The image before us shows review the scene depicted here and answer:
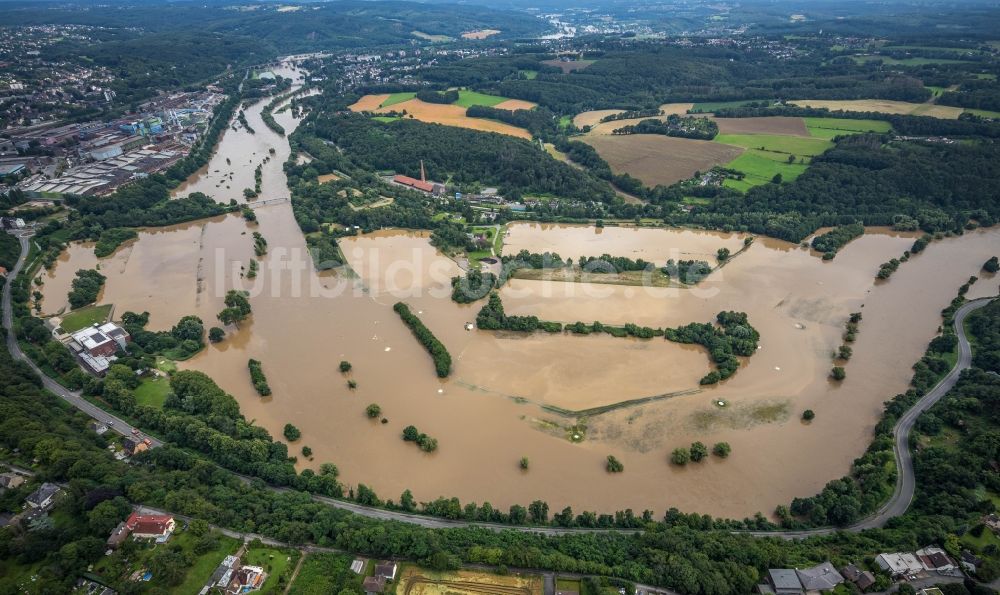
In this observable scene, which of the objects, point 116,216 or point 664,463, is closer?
point 664,463

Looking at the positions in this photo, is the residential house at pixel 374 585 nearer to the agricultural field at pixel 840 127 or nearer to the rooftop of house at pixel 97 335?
the rooftop of house at pixel 97 335

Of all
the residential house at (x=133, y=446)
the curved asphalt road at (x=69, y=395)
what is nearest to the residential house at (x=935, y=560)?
the residential house at (x=133, y=446)

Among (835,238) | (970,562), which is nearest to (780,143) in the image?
(835,238)

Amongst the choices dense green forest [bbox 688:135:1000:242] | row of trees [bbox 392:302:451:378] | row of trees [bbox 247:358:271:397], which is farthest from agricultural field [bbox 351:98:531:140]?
row of trees [bbox 247:358:271:397]

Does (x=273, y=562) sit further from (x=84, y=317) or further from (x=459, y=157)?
(x=459, y=157)

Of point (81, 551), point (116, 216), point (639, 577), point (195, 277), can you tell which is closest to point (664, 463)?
point (639, 577)

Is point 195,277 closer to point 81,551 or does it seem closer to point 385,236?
point 385,236

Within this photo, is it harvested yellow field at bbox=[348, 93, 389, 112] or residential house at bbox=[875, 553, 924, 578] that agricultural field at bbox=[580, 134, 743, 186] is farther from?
residential house at bbox=[875, 553, 924, 578]
